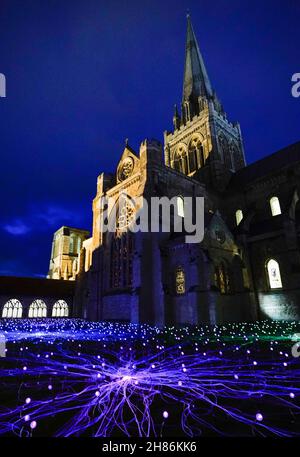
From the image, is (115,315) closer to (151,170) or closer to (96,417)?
(151,170)

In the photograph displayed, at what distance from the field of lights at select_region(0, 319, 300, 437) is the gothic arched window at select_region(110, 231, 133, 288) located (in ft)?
53.7

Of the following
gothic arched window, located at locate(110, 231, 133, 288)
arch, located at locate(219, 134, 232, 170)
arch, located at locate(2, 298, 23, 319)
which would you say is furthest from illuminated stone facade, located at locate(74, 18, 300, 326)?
arch, located at locate(2, 298, 23, 319)

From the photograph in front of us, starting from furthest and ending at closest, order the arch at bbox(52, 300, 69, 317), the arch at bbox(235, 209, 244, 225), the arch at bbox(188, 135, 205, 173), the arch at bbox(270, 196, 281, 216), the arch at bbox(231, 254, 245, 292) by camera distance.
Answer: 1. the arch at bbox(188, 135, 205, 173)
2. the arch at bbox(52, 300, 69, 317)
3. the arch at bbox(235, 209, 244, 225)
4. the arch at bbox(270, 196, 281, 216)
5. the arch at bbox(231, 254, 245, 292)

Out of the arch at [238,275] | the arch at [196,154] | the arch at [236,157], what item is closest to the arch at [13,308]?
the arch at [238,275]

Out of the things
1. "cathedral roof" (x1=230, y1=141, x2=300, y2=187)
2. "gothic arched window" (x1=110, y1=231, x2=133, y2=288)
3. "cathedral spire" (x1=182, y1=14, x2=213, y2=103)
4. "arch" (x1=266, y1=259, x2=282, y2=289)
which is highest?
"cathedral spire" (x1=182, y1=14, x2=213, y2=103)

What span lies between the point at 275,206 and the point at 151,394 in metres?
26.2

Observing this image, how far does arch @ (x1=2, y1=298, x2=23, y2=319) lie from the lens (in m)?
33.4

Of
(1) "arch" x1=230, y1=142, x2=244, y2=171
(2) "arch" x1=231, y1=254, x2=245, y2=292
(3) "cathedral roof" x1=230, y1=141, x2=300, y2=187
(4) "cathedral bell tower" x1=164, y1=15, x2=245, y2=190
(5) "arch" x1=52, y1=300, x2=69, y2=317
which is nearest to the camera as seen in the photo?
(2) "arch" x1=231, y1=254, x2=245, y2=292

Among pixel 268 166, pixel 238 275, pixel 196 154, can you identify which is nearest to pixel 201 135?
pixel 196 154

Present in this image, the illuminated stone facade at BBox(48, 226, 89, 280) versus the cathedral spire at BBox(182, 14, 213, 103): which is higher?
the cathedral spire at BBox(182, 14, 213, 103)

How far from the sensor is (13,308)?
33.9 meters

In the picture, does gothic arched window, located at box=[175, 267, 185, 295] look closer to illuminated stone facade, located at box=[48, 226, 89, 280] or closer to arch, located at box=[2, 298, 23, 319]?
arch, located at box=[2, 298, 23, 319]

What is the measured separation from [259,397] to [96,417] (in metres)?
3.20

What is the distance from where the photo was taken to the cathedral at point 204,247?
20.1m
